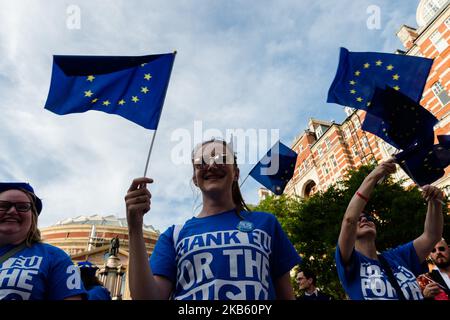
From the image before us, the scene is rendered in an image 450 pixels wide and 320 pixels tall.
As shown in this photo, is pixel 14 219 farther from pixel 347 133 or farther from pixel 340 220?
pixel 347 133

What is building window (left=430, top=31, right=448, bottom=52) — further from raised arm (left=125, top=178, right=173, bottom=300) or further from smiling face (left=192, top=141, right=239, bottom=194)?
raised arm (left=125, top=178, right=173, bottom=300)

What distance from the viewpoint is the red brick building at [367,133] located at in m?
22.0

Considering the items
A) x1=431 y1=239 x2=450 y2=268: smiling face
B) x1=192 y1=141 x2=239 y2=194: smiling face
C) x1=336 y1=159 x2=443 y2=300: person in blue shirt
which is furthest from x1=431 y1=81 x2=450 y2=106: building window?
x1=192 y1=141 x2=239 y2=194: smiling face

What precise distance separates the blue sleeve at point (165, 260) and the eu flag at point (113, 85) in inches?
53.1

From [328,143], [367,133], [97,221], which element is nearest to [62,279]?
[367,133]

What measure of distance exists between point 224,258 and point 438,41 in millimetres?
28338

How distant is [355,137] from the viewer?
30.4 m

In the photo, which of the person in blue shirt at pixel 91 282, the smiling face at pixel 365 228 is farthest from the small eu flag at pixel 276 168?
the smiling face at pixel 365 228

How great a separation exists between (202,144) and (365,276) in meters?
1.86

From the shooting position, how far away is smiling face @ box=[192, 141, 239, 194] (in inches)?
89.7

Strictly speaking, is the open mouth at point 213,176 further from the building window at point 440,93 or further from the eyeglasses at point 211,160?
the building window at point 440,93

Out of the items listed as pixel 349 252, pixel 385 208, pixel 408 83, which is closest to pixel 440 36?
pixel 385 208

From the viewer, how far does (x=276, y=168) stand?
30.7 feet
